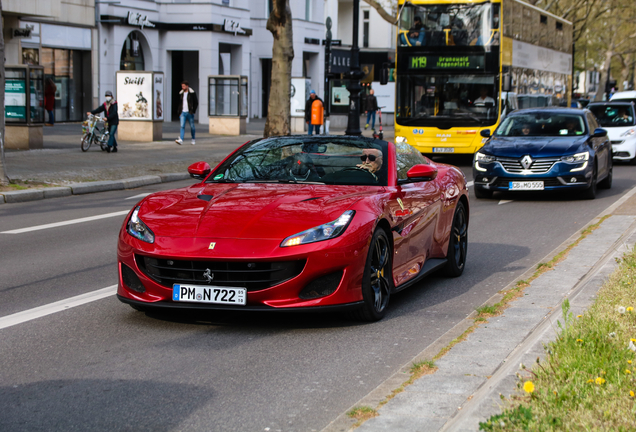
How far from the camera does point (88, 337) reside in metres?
5.93

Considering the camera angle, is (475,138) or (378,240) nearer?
(378,240)

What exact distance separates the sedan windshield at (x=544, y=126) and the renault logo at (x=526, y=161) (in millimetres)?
1184

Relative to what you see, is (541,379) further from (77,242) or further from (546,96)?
(546,96)

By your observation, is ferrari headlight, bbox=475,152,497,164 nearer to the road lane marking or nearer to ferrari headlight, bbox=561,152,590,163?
ferrari headlight, bbox=561,152,590,163

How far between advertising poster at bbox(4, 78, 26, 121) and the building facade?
9.30m

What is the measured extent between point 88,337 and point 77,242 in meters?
4.82

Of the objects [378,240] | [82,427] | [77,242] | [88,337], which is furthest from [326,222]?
[77,242]

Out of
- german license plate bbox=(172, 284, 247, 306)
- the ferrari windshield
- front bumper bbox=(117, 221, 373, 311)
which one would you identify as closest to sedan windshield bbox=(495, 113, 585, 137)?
the ferrari windshield

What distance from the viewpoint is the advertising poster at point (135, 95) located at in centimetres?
2809

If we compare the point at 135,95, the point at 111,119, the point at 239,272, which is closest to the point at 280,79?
the point at 111,119

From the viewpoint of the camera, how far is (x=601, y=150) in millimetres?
16734

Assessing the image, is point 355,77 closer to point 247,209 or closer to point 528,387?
point 247,209

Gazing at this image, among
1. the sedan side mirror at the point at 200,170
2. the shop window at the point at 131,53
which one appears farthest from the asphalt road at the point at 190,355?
the shop window at the point at 131,53

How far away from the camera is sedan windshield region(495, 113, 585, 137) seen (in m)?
16.4
